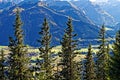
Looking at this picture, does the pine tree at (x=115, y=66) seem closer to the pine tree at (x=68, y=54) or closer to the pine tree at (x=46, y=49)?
the pine tree at (x=68, y=54)

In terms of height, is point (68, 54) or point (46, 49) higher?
point (46, 49)

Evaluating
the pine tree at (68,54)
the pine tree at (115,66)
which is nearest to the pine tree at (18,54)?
the pine tree at (68,54)

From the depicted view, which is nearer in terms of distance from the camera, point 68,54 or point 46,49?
point 68,54

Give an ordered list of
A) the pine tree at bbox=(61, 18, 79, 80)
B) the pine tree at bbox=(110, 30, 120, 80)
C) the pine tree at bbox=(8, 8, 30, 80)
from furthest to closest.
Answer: the pine tree at bbox=(61, 18, 79, 80), the pine tree at bbox=(8, 8, 30, 80), the pine tree at bbox=(110, 30, 120, 80)

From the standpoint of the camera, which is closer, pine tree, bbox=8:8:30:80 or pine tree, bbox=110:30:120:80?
pine tree, bbox=110:30:120:80

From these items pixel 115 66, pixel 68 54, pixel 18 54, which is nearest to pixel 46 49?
pixel 68 54

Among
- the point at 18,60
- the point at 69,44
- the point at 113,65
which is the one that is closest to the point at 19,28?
the point at 18,60

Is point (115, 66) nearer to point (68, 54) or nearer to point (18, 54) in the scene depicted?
point (68, 54)

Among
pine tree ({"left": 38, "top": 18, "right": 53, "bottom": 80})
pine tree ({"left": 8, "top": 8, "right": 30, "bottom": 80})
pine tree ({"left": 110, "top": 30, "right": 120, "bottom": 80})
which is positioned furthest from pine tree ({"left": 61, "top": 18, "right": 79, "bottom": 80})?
pine tree ({"left": 110, "top": 30, "right": 120, "bottom": 80})

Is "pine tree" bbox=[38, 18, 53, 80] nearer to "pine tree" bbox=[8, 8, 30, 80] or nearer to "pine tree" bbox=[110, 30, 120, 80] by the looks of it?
"pine tree" bbox=[8, 8, 30, 80]

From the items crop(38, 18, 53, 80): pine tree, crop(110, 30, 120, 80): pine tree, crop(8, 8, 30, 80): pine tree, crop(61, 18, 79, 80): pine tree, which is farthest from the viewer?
crop(38, 18, 53, 80): pine tree

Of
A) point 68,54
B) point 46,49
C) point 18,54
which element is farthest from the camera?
point 46,49

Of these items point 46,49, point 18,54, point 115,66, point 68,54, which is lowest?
point 115,66

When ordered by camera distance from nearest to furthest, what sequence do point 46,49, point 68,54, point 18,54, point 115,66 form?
point 115,66 < point 18,54 < point 68,54 < point 46,49
